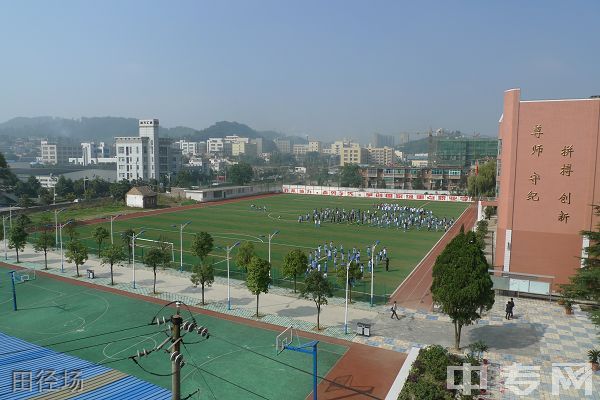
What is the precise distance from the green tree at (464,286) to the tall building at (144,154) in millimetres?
88309

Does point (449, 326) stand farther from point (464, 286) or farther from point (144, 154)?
point (144, 154)

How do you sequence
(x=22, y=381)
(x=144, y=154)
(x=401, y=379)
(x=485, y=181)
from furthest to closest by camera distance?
(x=144, y=154), (x=485, y=181), (x=401, y=379), (x=22, y=381)

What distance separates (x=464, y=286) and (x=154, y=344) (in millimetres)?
12175

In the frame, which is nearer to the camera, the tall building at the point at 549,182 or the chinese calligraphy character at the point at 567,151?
the tall building at the point at 549,182

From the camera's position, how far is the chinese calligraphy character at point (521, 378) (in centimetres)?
1494

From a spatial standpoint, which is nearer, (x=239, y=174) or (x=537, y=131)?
(x=537, y=131)

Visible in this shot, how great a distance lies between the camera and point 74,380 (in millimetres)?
11828

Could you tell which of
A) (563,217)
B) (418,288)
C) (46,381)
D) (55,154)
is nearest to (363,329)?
(418,288)

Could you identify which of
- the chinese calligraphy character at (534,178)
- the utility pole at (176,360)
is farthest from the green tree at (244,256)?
the utility pole at (176,360)

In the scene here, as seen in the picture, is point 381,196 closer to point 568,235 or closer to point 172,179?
point 172,179

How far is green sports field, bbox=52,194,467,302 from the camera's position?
3036cm

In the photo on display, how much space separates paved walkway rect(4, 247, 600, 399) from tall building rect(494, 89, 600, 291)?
3.09m

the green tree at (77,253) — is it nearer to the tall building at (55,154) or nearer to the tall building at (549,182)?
the tall building at (549,182)

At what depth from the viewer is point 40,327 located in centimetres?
2012
